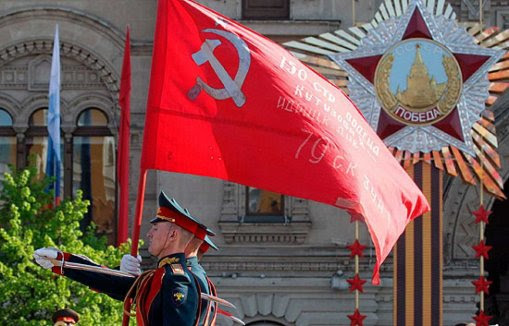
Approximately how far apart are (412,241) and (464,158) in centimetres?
163

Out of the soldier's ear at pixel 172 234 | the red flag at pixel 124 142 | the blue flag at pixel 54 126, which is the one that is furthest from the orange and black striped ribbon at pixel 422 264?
the soldier's ear at pixel 172 234

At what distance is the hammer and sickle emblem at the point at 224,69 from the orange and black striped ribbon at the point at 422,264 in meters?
11.9

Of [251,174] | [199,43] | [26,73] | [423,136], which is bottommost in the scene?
[251,174]

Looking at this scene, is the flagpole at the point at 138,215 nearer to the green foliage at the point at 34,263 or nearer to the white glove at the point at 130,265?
the white glove at the point at 130,265

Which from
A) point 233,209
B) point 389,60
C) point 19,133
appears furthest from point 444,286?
point 19,133

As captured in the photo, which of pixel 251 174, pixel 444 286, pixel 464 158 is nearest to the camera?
pixel 251 174

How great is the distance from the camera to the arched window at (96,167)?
1199 inches

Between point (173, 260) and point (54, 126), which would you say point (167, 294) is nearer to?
point (173, 260)

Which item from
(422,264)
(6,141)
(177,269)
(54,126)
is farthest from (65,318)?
(6,141)

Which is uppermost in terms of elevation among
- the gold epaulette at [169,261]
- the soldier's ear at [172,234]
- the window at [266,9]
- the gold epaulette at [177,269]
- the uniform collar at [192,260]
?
the window at [266,9]

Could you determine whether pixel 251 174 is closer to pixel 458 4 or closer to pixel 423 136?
pixel 423 136

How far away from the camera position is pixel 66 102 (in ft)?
99.6

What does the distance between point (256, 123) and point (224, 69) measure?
1.70ft

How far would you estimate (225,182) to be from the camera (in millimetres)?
29438
